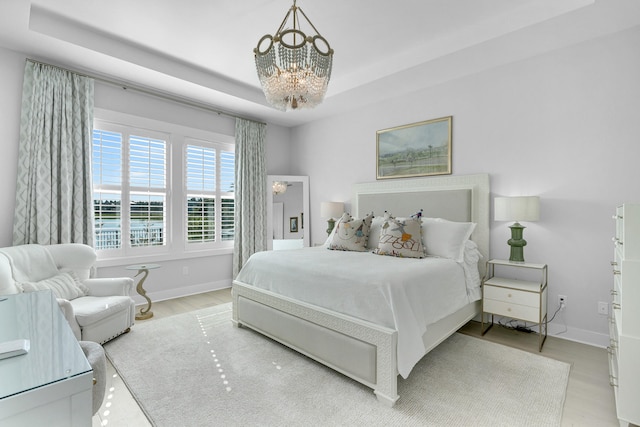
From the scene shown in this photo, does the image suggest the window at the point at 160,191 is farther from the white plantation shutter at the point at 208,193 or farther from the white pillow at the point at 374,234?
the white pillow at the point at 374,234

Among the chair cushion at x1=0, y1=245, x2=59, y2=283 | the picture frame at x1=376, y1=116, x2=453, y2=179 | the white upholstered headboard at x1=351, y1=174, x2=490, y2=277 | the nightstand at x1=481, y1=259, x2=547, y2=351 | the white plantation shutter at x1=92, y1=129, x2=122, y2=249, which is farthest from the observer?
the picture frame at x1=376, y1=116, x2=453, y2=179

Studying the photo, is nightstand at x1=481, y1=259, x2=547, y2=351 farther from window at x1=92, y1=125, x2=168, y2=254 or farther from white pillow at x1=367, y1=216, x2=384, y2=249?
window at x1=92, y1=125, x2=168, y2=254

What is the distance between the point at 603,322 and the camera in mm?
2717

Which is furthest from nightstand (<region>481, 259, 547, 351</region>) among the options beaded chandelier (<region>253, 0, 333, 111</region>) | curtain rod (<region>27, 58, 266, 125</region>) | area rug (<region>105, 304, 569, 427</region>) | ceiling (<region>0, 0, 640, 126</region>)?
curtain rod (<region>27, 58, 266, 125</region>)

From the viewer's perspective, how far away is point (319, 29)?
2881 mm

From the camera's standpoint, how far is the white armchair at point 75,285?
7.81 feet

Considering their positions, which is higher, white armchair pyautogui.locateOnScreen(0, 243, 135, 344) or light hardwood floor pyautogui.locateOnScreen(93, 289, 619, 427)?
white armchair pyautogui.locateOnScreen(0, 243, 135, 344)

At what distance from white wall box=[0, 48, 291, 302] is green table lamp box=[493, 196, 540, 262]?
3650 mm

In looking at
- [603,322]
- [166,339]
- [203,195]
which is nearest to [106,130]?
[203,195]

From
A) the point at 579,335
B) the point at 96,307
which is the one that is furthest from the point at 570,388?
the point at 96,307

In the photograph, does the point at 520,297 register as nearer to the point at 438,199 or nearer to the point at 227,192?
the point at 438,199

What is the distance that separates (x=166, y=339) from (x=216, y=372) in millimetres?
862

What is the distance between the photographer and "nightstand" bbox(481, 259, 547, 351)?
8.66ft

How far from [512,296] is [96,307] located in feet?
11.7
